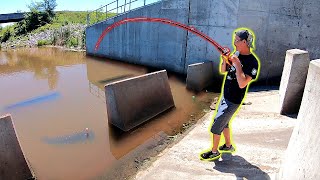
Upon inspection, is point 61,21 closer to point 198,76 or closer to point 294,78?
point 198,76

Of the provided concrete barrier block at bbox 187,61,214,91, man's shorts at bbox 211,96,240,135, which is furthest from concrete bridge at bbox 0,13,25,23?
man's shorts at bbox 211,96,240,135

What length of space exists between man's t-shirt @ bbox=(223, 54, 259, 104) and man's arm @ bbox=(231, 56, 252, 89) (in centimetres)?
8

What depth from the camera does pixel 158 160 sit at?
526 centimetres

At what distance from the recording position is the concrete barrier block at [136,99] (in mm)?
6965

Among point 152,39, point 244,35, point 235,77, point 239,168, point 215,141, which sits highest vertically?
point 152,39

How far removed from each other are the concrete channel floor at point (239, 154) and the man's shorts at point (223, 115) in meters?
0.75

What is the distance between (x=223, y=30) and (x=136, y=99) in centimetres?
551

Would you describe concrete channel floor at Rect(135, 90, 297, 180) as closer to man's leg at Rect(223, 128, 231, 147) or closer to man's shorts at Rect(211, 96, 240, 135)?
man's leg at Rect(223, 128, 231, 147)

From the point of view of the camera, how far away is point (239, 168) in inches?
174

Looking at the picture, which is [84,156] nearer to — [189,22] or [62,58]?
[189,22]

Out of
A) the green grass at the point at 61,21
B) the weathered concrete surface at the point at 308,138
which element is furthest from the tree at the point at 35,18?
the weathered concrete surface at the point at 308,138

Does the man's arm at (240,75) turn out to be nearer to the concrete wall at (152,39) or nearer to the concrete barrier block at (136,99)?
the concrete barrier block at (136,99)

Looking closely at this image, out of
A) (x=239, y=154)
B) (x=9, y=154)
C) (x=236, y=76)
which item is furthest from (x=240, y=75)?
(x=9, y=154)

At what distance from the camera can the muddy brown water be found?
581 centimetres
